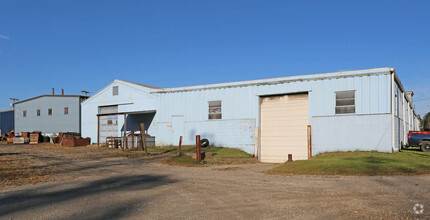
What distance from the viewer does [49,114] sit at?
36906 mm

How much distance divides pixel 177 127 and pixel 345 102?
11.7 m

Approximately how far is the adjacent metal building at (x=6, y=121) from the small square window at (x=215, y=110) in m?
39.7

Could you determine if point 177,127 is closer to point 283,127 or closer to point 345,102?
point 283,127

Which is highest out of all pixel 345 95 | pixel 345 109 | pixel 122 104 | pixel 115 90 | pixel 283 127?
pixel 115 90

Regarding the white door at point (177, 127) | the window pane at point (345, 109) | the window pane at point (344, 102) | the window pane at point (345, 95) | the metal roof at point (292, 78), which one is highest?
the metal roof at point (292, 78)

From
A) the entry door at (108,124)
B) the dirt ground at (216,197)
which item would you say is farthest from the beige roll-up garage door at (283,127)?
the entry door at (108,124)

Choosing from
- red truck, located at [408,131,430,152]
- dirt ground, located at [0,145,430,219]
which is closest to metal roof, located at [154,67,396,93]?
red truck, located at [408,131,430,152]

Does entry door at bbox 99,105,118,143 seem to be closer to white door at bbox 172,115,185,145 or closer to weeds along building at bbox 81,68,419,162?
weeds along building at bbox 81,68,419,162

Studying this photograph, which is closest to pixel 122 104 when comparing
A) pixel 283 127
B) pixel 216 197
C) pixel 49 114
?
pixel 283 127

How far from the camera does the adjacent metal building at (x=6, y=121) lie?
47531 millimetres

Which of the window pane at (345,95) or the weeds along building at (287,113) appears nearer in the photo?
the weeds along building at (287,113)

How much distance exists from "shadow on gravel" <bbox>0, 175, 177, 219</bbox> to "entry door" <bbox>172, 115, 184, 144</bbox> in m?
11.8

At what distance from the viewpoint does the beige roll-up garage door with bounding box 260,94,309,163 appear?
60.3 ft

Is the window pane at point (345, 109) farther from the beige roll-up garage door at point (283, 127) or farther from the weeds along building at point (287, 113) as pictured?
the beige roll-up garage door at point (283, 127)
